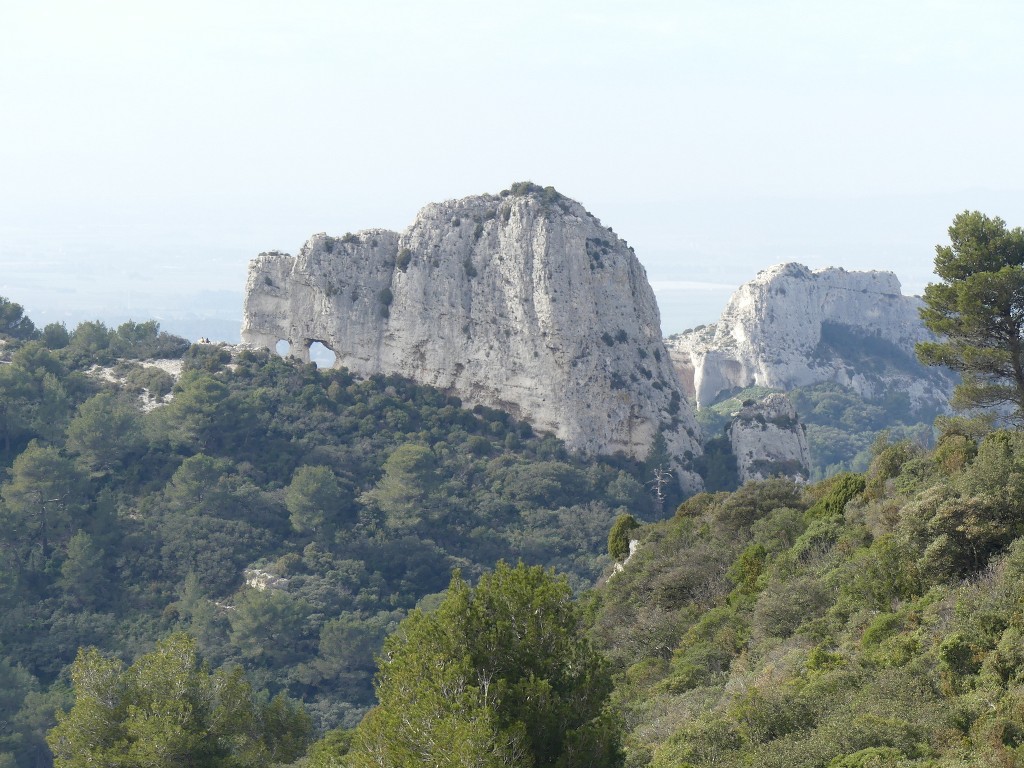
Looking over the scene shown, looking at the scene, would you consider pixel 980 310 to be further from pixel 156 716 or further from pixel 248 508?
pixel 248 508

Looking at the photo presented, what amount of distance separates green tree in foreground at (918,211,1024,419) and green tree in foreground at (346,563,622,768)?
14.9 m

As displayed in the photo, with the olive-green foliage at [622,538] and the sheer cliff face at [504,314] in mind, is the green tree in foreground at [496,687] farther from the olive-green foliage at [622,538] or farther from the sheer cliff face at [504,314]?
the sheer cliff face at [504,314]

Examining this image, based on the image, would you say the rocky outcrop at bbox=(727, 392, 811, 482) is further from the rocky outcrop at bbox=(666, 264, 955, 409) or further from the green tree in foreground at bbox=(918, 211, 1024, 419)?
the green tree in foreground at bbox=(918, 211, 1024, 419)

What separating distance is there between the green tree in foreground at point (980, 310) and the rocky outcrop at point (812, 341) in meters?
76.8

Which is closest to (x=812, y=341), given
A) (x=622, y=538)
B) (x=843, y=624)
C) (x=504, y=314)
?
(x=504, y=314)

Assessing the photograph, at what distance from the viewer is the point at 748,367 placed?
10888 cm

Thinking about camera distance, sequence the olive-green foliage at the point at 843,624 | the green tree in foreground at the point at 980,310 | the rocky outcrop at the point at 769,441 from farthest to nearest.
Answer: the rocky outcrop at the point at 769,441
the green tree in foreground at the point at 980,310
the olive-green foliage at the point at 843,624

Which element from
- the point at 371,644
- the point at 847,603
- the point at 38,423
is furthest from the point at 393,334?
the point at 847,603

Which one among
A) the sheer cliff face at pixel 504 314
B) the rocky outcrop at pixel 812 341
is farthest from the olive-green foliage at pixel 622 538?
the rocky outcrop at pixel 812 341

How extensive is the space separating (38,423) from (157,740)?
40.7m

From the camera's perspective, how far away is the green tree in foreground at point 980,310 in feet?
95.9

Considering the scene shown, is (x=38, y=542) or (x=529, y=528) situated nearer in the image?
(x=38, y=542)

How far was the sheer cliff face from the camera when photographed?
6825cm

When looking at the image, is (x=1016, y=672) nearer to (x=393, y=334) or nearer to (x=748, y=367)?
(x=393, y=334)
